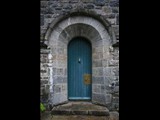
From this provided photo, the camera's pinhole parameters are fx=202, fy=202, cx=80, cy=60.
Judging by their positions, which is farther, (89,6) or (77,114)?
(89,6)

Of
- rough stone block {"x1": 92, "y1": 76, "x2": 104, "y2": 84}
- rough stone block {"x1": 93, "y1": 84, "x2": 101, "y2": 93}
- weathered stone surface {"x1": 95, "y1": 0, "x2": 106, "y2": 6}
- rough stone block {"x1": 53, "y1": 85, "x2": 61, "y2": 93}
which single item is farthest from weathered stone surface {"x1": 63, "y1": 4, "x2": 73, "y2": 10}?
rough stone block {"x1": 93, "y1": 84, "x2": 101, "y2": 93}

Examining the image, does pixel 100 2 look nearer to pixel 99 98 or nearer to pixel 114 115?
pixel 99 98

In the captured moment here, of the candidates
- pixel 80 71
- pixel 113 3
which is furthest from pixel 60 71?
pixel 113 3

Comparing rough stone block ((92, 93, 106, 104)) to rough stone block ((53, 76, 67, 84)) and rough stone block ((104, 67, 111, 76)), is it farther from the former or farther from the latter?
rough stone block ((53, 76, 67, 84))

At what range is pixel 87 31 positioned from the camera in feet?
20.2

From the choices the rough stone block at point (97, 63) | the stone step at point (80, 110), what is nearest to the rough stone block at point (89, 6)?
the rough stone block at point (97, 63)

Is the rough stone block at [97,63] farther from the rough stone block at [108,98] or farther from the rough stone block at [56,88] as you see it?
the rough stone block at [56,88]

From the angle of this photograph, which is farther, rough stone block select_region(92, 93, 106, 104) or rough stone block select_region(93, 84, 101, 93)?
rough stone block select_region(93, 84, 101, 93)

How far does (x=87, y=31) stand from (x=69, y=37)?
589 mm

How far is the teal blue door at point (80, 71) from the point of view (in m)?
6.54

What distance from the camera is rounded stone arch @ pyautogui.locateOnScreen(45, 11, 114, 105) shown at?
5918mm
